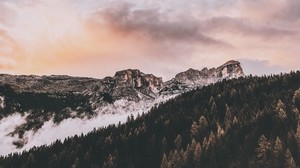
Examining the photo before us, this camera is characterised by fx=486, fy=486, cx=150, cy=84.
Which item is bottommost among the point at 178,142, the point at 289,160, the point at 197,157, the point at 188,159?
the point at 188,159

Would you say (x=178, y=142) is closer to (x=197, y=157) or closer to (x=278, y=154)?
(x=197, y=157)

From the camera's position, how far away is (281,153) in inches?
5822

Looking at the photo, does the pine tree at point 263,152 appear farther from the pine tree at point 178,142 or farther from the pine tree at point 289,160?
the pine tree at point 178,142

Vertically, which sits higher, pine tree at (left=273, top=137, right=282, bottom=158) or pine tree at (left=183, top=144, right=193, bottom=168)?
pine tree at (left=273, top=137, right=282, bottom=158)

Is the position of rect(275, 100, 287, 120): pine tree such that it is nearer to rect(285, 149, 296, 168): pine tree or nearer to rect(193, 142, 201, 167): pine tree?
rect(193, 142, 201, 167): pine tree

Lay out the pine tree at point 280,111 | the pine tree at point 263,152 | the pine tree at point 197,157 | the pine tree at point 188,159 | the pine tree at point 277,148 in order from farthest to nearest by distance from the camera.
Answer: the pine tree at point 280,111, the pine tree at point 188,159, the pine tree at point 197,157, the pine tree at point 263,152, the pine tree at point 277,148

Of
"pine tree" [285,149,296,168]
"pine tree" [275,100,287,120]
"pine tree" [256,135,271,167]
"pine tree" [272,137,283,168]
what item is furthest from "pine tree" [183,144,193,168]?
"pine tree" [275,100,287,120]

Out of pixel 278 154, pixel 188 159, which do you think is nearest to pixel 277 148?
pixel 278 154

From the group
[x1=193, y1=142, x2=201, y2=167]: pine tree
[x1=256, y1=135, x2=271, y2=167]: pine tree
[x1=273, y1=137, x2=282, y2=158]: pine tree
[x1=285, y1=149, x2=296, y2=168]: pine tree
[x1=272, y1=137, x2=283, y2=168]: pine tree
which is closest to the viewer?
[x1=285, y1=149, x2=296, y2=168]: pine tree

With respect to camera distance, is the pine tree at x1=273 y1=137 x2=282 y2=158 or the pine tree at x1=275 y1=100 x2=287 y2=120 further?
the pine tree at x1=275 y1=100 x2=287 y2=120

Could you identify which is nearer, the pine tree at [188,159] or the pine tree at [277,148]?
the pine tree at [277,148]

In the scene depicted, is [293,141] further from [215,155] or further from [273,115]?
[273,115]

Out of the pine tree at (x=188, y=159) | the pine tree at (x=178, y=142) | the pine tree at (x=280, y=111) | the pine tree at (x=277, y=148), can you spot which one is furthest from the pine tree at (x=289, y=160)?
the pine tree at (x=178, y=142)

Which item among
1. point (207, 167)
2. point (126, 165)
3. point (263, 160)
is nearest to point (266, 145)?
point (263, 160)
